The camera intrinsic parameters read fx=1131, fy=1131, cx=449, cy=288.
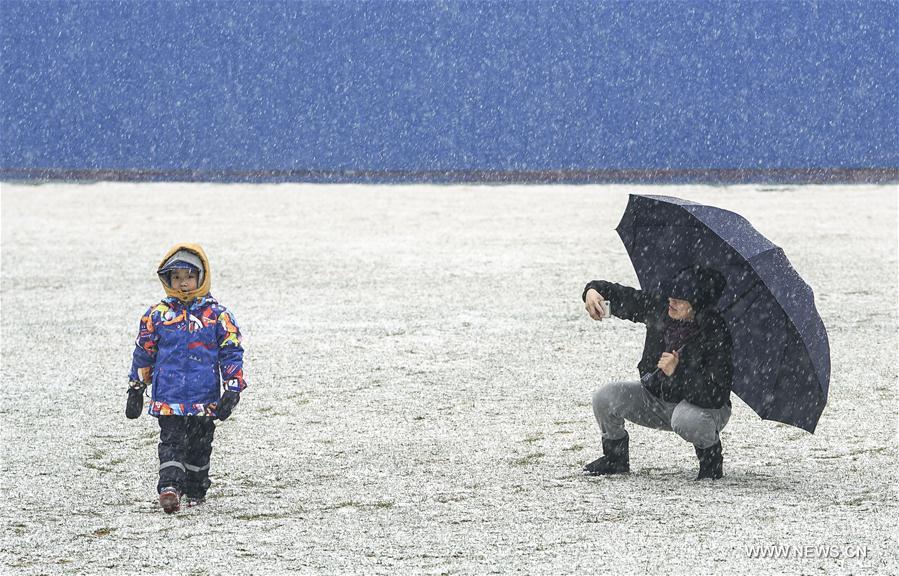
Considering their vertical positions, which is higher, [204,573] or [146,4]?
[146,4]

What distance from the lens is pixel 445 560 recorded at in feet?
10.5

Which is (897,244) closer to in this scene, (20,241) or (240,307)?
(240,307)

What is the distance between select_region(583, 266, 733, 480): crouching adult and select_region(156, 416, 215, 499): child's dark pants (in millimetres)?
1392

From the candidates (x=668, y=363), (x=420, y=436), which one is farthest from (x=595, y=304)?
(x=420, y=436)

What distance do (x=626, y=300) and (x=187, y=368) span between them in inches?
60.2

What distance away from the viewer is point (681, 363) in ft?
12.8

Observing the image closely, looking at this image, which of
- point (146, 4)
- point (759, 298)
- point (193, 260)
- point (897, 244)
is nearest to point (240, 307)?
point (193, 260)

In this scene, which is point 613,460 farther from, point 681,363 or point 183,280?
point 183,280

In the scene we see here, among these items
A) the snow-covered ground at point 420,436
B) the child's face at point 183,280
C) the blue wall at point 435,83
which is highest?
the blue wall at point 435,83

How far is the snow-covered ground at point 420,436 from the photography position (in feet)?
10.9

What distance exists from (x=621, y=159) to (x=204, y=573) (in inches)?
578

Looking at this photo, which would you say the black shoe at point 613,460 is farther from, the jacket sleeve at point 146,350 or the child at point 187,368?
the jacket sleeve at point 146,350

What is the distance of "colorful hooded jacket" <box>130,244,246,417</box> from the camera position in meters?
3.75

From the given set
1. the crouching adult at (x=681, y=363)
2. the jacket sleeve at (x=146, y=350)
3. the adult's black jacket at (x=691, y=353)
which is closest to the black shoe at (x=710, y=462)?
the crouching adult at (x=681, y=363)
